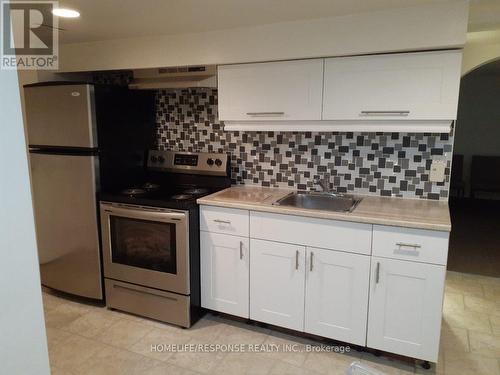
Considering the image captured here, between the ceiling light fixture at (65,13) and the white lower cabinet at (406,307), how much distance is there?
2.16 metres

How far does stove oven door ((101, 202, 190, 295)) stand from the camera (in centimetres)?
243

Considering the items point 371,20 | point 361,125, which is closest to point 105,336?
point 361,125

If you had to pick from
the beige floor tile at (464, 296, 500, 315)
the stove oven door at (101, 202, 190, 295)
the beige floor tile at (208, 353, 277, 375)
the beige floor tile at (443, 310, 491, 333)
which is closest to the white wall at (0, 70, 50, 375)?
the beige floor tile at (208, 353, 277, 375)

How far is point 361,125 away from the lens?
2234mm

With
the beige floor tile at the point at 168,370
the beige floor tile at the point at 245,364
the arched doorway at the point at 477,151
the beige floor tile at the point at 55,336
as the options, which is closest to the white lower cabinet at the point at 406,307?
the beige floor tile at the point at 245,364

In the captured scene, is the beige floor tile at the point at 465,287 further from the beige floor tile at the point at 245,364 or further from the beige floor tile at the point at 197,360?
the beige floor tile at the point at 197,360

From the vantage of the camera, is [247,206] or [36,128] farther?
[36,128]

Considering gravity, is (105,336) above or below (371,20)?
below

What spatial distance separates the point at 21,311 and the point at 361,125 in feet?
6.36

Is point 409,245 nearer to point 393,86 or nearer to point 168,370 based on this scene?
point 393,86

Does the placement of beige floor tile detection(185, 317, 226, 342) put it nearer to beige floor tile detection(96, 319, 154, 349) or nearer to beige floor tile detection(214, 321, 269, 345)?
beige floor tile detection(214, 321, 269, 345)

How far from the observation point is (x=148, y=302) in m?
2.61

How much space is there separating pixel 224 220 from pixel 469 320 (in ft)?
6.25

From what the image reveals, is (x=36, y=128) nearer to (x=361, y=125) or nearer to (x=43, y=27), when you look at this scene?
(x=43, y=27)
